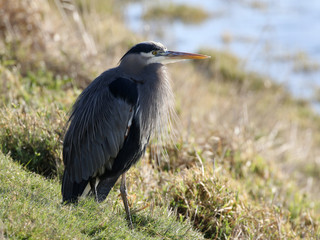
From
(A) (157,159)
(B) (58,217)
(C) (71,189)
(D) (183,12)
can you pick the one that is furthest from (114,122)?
(D) (183,12)

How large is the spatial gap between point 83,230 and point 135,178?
5.01 ft

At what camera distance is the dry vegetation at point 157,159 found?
388cm

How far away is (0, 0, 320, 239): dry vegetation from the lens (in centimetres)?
388

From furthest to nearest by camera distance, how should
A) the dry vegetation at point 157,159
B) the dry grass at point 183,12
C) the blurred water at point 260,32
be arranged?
the dry grass at point 183,12 → the blurred water at point 260,32 → the dry vegetation at point 157,159

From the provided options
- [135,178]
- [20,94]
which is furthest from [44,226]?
[20,94]

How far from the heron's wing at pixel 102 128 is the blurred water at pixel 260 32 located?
8.46 m

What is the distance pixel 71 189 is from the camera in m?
3.75

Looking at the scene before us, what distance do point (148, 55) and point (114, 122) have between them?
0.71 metres

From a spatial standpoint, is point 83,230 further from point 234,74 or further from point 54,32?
point 234,74

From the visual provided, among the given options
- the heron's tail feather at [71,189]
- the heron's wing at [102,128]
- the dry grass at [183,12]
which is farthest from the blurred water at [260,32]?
the heron's tail feather at [71,189]

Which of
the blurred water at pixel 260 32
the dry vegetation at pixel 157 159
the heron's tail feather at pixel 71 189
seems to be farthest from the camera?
the blurred water at pixel 260 32

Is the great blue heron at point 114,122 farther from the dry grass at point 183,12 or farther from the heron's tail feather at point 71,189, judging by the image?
the dry grass at point 183,12

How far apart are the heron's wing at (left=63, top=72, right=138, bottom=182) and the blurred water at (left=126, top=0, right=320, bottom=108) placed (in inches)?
333

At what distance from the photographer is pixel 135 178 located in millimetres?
4762
